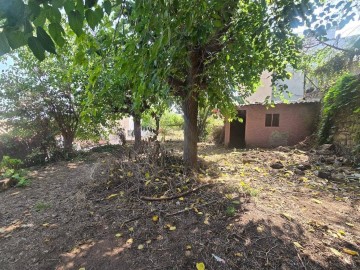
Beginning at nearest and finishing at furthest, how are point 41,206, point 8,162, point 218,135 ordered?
point 41,206, point 8,162, point 218,135

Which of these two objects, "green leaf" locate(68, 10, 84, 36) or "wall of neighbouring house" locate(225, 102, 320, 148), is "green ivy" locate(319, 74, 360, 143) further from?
"green leaf" locate(68, 10, 84, 36)

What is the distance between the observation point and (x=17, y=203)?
4.17 metres

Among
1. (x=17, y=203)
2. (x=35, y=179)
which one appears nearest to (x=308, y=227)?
(x=17, y=203)

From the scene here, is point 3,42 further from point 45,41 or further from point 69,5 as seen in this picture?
point 69,5

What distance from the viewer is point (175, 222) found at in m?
2.87

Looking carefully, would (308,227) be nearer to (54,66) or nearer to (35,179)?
(35,179)

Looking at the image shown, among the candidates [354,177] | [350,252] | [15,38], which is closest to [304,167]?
[354,177]

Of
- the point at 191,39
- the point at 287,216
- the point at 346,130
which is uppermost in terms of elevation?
the point at 191,39

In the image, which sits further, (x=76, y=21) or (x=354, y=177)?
(x=354, y=177)

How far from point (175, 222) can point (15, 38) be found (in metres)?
2.47

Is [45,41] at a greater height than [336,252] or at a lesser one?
greater

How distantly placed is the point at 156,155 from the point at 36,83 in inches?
260

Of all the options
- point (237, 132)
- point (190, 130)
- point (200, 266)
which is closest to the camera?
point (200, 266)

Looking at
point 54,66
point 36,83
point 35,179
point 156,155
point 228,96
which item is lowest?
point 35,179
